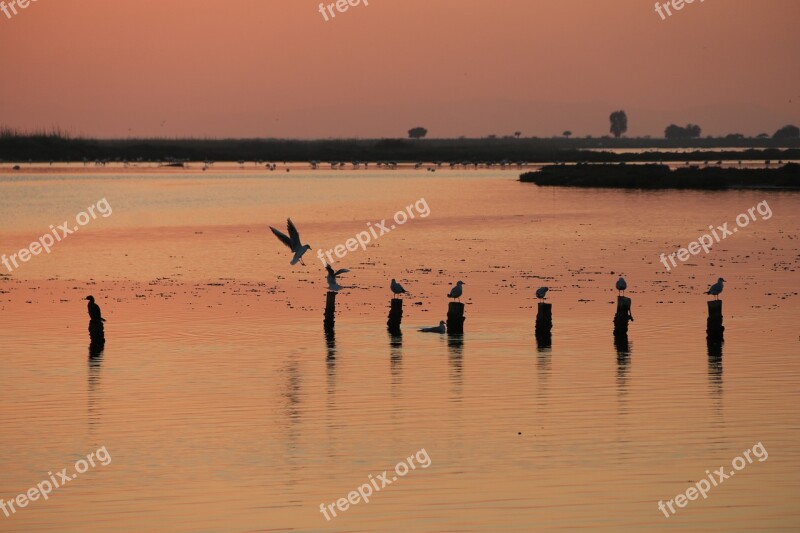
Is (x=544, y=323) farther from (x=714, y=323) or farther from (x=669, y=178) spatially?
(x=669, y=178)

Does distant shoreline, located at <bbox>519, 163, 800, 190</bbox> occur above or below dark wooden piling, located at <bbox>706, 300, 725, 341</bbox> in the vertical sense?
below

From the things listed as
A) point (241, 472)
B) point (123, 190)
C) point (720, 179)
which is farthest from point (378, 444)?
point (123, 190)

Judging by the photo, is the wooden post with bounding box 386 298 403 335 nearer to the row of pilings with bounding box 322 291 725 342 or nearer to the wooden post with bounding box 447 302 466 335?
the row of pilings with bounding box 322 291 725 342

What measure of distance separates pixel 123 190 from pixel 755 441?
108793mm

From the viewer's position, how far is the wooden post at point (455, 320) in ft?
101

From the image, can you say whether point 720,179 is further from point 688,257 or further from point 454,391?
point 454,391

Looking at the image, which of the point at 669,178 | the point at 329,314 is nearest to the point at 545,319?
the point at 329,314

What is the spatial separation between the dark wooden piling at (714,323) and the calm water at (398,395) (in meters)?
0.44

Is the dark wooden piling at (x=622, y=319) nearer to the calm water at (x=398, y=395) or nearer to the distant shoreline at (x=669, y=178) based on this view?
the calm water at (x=398, y=395)

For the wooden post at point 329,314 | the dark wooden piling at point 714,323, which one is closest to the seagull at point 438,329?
the wooden post at point 329,314

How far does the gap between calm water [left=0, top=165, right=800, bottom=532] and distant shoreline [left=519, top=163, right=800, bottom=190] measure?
60.3m

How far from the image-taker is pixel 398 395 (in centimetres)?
2400

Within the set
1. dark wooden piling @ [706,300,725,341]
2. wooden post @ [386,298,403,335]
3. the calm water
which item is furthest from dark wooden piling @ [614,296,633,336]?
wooden post @ [386,298,403,335]

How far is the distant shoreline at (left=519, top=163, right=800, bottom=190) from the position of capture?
112 meters
